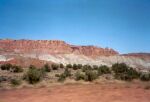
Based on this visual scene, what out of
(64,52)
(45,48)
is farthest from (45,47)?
(64,52)

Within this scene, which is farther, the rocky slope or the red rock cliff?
the red rock cliff

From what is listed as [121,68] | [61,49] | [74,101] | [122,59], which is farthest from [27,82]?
[61,49]

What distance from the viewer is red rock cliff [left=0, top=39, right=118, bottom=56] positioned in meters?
120

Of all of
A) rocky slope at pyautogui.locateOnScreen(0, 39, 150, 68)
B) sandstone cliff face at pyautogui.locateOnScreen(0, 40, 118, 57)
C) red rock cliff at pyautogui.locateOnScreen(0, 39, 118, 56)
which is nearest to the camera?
rocky slope at pyautogui.locateOnScreen(0, 39, 150, 68)

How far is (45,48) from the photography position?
416ft

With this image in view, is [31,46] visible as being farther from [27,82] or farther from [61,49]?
[27,82]

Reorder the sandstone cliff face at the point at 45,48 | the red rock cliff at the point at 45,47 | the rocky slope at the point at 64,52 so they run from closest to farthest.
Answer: the rocky slope at the point at 64,52, the sandstone cliff face at the point at 45,48, the red rock cliff at the point at 45,47

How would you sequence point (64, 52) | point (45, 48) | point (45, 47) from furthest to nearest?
point (45, 47) → point (45, 48) → point (64, 52)

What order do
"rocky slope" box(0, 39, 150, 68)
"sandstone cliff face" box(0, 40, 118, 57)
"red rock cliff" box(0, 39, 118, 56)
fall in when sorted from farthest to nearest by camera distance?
"red rock cliff" box(0, 39, 118, 56)
"sandstone cliff face" box(0, 40, 118, 57)
"rocky slope" box(0, 39, 150, 68)

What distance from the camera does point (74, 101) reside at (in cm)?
1370

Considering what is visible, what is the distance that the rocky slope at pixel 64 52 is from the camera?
97.9 m

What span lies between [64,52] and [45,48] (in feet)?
27.7

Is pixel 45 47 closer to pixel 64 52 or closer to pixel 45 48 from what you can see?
pixel 45 48

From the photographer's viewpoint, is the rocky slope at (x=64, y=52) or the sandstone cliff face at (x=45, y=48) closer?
the rocky slope at (x=64, y=52)
